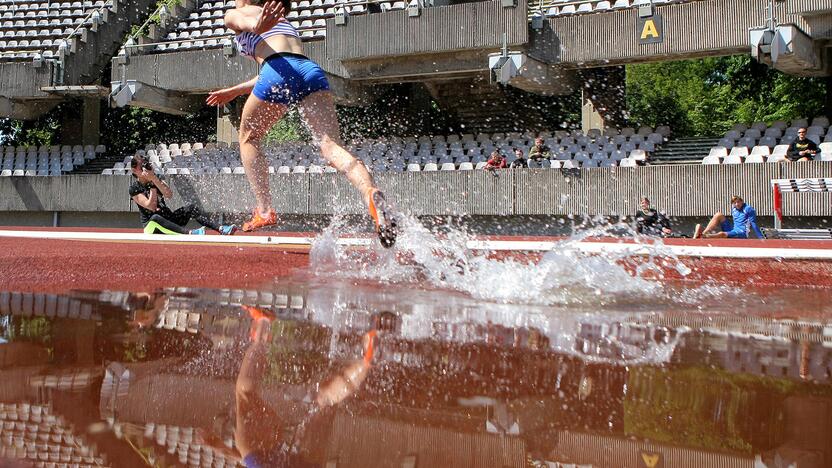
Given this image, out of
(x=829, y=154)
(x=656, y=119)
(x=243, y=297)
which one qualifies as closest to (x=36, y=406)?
(x=243, y=297)

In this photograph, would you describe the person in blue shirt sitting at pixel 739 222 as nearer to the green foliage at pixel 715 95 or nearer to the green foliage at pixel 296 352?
the green foliage at pixel 296 352

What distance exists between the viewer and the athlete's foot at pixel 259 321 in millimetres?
2060

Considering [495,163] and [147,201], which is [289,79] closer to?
[147,201]

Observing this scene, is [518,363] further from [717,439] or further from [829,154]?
[829,154]

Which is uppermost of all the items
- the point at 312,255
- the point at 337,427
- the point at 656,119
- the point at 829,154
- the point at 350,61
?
the point at 656,119

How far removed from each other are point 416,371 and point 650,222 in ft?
35.0

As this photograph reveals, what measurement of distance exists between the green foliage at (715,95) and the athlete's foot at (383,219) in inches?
897

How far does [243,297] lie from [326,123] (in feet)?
5.57

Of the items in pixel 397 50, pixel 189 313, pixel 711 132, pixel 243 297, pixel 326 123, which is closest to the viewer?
pixel 189 313

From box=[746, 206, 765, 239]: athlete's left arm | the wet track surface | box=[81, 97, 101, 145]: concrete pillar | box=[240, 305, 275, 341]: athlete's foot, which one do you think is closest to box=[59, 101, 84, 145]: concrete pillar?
box=[81, 97, 101, 145]: concrete pillar

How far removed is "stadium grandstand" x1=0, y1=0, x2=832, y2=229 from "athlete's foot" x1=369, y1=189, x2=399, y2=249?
9.81m

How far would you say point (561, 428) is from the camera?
125 cm

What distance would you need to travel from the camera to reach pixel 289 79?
4188 millimetres

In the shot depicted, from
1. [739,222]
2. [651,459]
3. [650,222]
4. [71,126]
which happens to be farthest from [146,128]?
[651,459]
